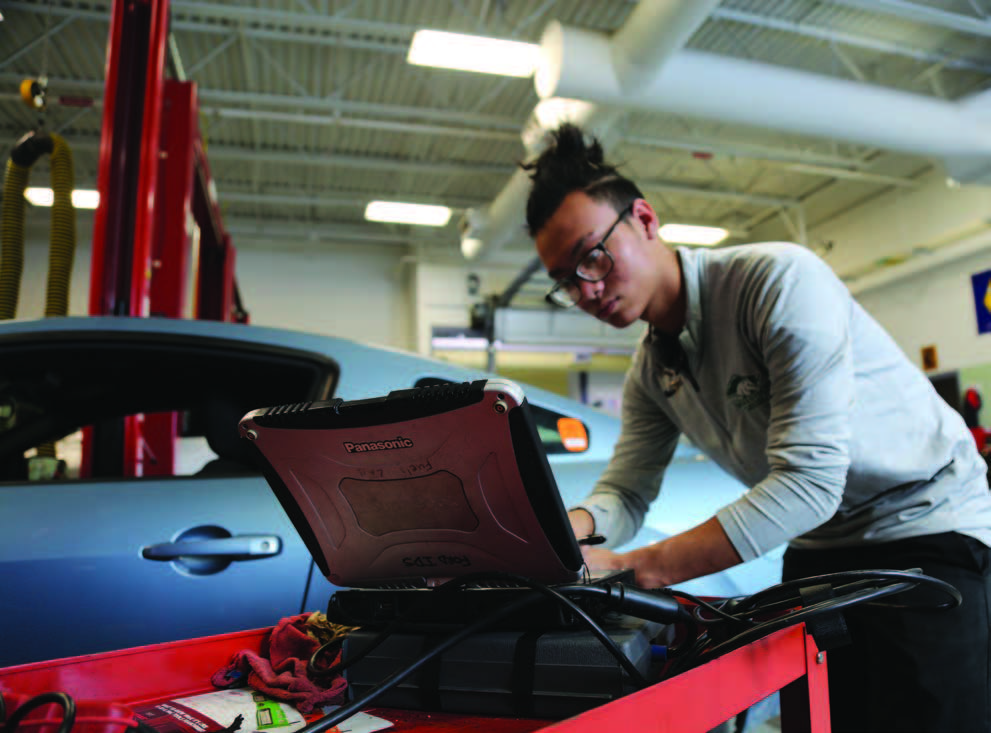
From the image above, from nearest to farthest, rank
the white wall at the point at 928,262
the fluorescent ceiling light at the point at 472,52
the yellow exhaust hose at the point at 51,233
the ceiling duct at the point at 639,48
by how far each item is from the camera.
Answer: the yellow exhaust hose at the point at 51,233
the ceiling duct at the point at 639,48
the fluorescent ceiling light at the point at 472,52
the white wall at the point at 928,262

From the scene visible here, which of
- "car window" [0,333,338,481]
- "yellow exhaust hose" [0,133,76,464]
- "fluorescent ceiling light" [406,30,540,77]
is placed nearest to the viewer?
"car window" [0,333,338,481]

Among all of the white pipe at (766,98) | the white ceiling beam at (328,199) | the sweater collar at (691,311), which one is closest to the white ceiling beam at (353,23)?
the white pipe at (766,98)

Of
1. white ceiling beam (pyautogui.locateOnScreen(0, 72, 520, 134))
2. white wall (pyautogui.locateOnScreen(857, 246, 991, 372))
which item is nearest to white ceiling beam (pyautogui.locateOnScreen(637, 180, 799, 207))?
white wall (pyautogui.locateOnScreen(857, 246, 991, 372))

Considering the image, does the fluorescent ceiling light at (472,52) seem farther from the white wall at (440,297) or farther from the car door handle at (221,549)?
the white wall at (440,297)

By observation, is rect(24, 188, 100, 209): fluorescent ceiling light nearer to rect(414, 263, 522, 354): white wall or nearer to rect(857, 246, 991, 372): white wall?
rect(414, 263, 522, 354): white wall

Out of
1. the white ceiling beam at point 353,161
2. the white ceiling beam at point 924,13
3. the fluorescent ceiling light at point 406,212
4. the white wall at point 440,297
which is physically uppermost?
the white ceiling beam at point 353,161

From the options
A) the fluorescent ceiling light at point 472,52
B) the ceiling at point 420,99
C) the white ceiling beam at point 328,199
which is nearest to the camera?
the fluorescent ceiling light at point 472,52

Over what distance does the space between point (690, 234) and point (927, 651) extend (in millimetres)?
9440

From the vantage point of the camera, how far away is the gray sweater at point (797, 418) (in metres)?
1.02

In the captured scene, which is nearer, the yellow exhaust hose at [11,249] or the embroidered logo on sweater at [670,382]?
the embroidered logo on sweater at [670,382]

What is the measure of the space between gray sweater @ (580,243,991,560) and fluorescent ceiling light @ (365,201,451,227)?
8.05m

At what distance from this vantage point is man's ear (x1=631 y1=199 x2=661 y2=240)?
132 centimetres

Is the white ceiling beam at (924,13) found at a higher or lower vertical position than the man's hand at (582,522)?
higher

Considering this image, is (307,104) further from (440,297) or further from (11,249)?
(11,249)
